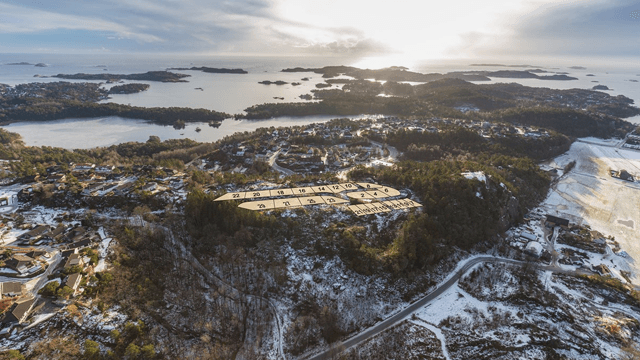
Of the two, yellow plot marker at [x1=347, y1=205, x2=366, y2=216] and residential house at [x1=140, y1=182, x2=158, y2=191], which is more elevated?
residential house at [x1=140, y1=182, x2=158, y2=191]

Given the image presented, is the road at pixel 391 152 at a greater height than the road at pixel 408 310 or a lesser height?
greater

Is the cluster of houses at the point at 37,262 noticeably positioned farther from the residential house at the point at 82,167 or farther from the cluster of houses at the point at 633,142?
the cluster of houses at the point at 633,142

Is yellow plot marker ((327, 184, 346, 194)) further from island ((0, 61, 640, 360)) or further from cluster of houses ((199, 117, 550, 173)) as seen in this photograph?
cluster of houses ((199, 117, 550, 173))

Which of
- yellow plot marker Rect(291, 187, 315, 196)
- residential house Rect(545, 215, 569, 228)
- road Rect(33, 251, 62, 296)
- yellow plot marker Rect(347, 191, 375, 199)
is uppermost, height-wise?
yellow plot marker Rect(291, 187, 315, 196)

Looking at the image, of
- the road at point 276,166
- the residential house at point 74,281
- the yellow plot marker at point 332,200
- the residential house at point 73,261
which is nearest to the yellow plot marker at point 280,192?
the yellow plot marker at point 332,200

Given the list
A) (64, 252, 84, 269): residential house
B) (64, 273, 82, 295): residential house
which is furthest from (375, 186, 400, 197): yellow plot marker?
(64, 252, 84, 269): residential house

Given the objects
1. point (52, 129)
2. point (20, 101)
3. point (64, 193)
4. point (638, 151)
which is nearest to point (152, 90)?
point (20, 101)
